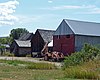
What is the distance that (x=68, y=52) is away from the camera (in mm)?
64688

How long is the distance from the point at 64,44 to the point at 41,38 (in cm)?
1712

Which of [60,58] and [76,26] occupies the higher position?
[76,26]

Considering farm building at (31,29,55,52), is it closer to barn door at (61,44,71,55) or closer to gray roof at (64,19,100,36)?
barn door at (61,44,71,55)

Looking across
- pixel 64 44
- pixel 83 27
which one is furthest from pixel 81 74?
pixel 64 44

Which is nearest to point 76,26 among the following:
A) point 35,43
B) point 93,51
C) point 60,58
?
point 60,58

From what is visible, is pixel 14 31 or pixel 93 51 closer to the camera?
pixel 93 51

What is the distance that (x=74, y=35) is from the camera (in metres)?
62.2

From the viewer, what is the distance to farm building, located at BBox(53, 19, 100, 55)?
207 ft

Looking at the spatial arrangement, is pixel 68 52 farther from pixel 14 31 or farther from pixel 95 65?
pixel 14 31

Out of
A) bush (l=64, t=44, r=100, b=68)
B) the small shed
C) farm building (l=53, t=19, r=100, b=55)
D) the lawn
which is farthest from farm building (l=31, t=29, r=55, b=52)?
the lawn

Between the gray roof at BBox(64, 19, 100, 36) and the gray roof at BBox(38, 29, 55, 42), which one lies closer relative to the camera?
the gray roof at BBox(64, 19, 100, 36)

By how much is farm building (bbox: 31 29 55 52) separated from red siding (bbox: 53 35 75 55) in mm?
11408

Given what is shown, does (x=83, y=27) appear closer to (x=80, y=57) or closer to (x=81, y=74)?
(x=80, y=57)

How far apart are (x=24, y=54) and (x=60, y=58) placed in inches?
1486
